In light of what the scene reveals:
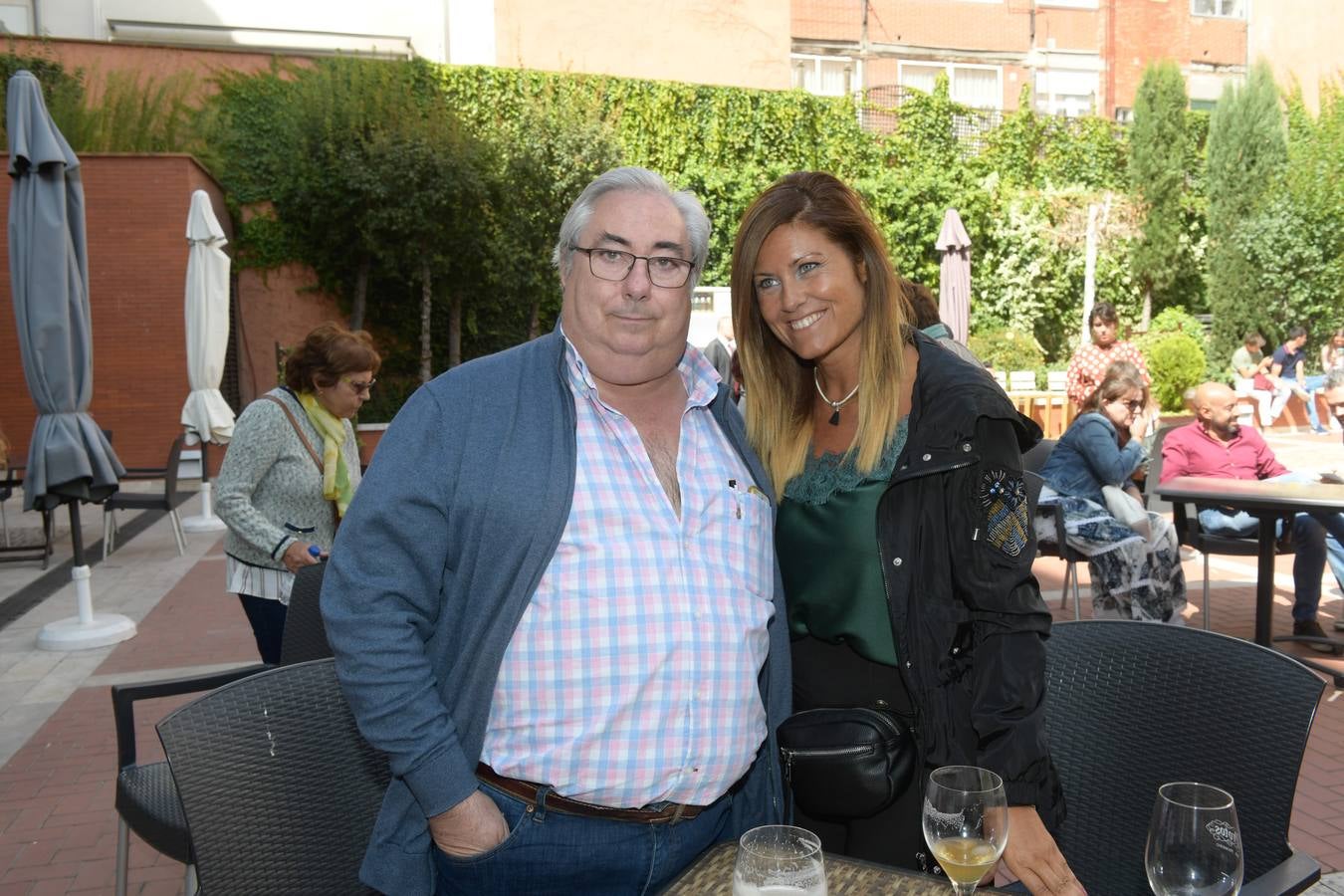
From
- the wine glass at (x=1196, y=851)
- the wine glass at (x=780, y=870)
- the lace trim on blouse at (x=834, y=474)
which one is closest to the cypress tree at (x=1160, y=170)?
the lace trim on blouse at (x=834, y=474)

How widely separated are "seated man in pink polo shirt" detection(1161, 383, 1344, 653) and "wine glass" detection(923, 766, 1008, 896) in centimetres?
577

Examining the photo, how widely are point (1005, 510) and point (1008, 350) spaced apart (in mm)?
18375

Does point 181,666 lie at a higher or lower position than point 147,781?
lower

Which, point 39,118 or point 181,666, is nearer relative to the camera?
point 181,666

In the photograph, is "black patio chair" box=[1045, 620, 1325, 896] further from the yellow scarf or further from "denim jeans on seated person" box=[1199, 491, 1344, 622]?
"denim jeans on seated person" box=[1199, 491, 1344, 622]

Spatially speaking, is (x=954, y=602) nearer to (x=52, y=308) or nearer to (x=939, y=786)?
(x=939, y=786)

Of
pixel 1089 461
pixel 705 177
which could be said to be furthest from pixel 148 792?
pixel 705 177

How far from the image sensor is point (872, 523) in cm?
201

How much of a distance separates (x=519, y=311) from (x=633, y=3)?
8.26 meters

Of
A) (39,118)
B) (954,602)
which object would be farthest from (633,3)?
(954,602)

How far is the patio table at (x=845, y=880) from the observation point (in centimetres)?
167

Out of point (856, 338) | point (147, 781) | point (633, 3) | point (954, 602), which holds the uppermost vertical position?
point (633, 3)

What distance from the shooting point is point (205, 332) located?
1061 centimetres

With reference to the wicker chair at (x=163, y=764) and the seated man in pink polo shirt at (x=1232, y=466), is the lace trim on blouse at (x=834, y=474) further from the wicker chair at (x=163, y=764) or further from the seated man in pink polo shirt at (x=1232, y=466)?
the seated man in pink polo shirt at (x=1232, y=466)
